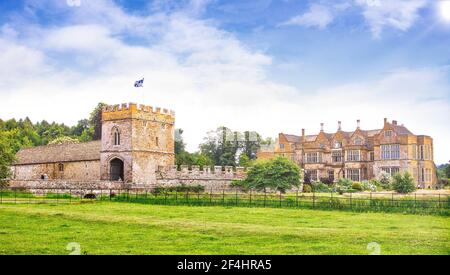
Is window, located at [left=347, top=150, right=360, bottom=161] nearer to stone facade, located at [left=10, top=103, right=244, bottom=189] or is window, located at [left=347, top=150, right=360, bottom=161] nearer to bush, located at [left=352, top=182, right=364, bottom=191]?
bush, located at [left=352, top=182, right=364, bottom=191]

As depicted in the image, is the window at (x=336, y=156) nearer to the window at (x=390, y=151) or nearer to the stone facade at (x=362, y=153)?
the stone facade at (x=362, y=153)

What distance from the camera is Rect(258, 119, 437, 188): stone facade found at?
171 feet

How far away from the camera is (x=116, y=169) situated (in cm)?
4594

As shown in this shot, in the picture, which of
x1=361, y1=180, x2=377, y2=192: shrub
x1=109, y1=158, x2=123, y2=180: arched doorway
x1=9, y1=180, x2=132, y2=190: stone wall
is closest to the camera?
x1=9, y1=180, x2=132, y2=190: stone wall

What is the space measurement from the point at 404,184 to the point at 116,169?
24070mm

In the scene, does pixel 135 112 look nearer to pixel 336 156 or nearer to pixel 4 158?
pixel 4 158

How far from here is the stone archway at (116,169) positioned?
4531 centimetres

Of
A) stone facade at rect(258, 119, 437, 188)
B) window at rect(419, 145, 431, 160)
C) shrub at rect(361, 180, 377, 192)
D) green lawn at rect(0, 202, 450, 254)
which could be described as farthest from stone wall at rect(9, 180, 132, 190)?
window at rect(419, 145, 431, 160)

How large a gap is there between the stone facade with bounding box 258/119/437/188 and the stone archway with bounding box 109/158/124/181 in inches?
819
